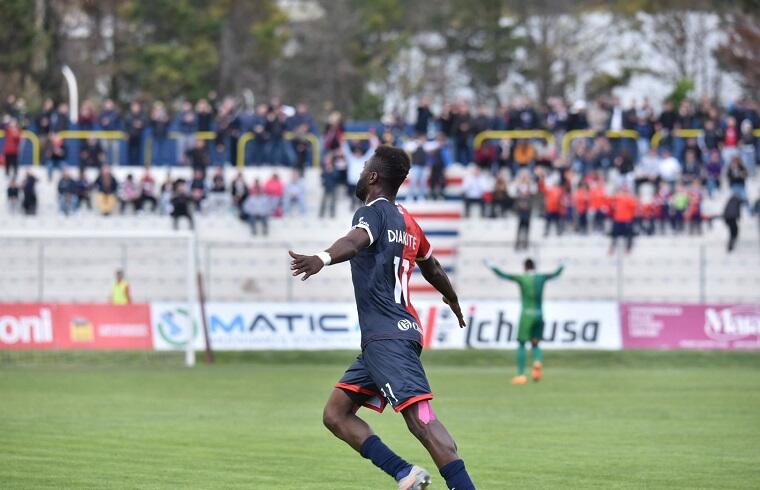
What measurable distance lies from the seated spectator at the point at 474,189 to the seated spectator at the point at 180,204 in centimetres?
817

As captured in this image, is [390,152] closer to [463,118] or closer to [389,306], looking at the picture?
[389,306]

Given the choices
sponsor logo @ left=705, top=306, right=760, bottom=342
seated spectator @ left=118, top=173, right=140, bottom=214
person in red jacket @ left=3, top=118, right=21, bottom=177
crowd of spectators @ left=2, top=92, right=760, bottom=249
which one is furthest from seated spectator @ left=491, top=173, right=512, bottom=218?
person in red jacket @ left=3, top=118, right=21, bottom=177

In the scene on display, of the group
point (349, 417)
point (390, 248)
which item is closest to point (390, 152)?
point (390, 248)

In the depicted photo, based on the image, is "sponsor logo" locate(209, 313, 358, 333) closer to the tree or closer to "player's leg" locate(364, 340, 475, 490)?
"player's leg" locate(364, 340, 475, 490)

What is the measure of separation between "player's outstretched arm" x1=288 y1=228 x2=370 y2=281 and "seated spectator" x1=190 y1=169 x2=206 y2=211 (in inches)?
1292

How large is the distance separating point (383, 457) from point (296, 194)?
33.1 meters

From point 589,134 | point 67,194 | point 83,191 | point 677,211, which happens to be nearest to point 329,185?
point 83,191

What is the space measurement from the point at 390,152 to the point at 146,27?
65634mm

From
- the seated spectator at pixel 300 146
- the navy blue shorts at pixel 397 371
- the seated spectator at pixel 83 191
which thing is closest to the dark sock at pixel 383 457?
the navy blue shorts at pixel 397 371

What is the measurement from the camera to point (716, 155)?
42406 mm

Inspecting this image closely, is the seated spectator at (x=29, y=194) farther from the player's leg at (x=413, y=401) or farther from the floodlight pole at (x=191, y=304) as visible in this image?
the player's leg at (x=413, y=401)

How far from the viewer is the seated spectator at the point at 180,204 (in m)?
40.4

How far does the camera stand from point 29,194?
139 feet

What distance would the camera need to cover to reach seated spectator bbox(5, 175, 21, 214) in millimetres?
42750
